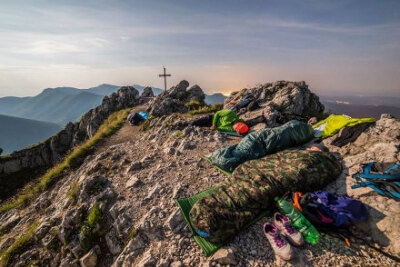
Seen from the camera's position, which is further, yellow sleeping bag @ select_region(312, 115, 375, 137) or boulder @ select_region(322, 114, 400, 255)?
yellow sleeping bag @ select_region(312, 115, 375, 137)

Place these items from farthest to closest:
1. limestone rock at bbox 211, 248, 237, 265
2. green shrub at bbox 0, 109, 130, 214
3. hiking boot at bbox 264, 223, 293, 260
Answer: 1. green shrub at bbox 0, 109, 130, 214
2. limestone rock at bbox 211, 248, 237, 265
3. hiking boot at bbox 264, 223, 293, 260

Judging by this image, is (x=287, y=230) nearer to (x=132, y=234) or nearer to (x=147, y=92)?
(x=132, y=234)

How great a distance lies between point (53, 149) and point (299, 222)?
33.9 metres

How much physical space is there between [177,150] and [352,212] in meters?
6.76

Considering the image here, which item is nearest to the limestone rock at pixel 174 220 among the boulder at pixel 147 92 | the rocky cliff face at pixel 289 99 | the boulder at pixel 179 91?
the rocky cliff face at pixel 289 99

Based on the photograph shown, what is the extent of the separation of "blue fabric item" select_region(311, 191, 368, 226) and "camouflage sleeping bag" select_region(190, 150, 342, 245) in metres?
0.65

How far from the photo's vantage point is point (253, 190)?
15.8 feet

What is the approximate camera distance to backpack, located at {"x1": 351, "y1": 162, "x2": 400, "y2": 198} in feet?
14.8

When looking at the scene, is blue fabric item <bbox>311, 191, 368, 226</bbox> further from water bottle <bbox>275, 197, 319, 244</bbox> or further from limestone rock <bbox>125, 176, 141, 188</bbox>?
limestone rock <bbox>125, 176, 141, 188</bbox>

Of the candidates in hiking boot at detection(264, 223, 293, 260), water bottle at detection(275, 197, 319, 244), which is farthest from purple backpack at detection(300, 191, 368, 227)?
hiking boot at detection(264, 223, 293, 260)

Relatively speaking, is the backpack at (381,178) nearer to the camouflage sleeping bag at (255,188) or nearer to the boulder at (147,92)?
the camouflage sleeping bag at (255,188)

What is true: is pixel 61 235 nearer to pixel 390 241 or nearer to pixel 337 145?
pixel 390 241

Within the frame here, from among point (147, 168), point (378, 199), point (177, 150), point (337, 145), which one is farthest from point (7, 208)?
point (337, 145)

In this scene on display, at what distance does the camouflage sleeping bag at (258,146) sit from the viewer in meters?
6.70
